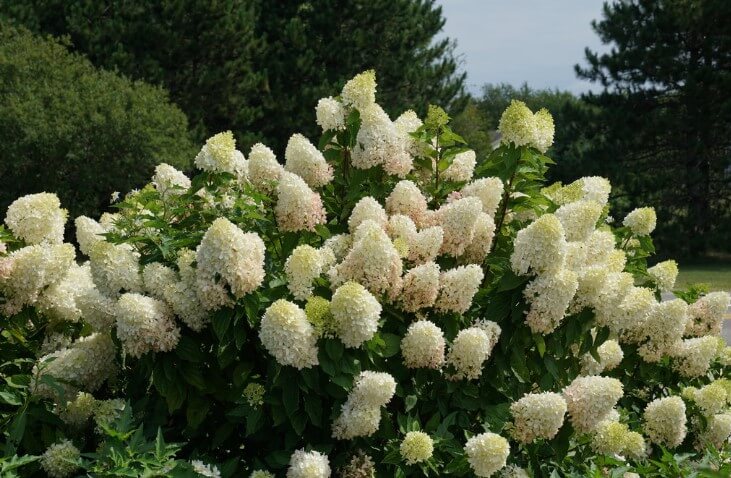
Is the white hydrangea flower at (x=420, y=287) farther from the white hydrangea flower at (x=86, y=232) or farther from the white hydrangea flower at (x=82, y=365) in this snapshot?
the white hydrangea flower at (x=86, y=232)

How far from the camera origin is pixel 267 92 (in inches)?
1057

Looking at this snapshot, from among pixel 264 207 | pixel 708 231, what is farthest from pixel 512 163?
pixel 708 231

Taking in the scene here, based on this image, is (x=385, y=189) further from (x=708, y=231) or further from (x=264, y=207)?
(x=708, y=231)

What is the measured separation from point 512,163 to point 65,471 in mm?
2170

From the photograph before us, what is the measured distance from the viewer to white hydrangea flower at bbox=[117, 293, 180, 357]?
2953 millimetres

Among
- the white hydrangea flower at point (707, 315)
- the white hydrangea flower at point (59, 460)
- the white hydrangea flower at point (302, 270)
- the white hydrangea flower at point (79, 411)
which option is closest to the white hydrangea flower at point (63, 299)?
the white hydrangea flower at point (79, 411)

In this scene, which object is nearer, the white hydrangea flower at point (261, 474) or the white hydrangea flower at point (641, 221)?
the white hydrangea flower at point (261, 474)

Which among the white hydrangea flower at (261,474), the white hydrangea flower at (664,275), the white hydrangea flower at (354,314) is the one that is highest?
the white hydrangea flower at (664,275)

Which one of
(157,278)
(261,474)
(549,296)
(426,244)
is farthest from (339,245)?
(261,474)

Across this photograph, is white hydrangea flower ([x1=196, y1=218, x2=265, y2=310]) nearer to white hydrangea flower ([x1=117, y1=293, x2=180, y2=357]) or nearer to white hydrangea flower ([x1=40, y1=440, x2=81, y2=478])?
white hydrangea flower ([x1=117, y1=293, x2=180, y2=357])

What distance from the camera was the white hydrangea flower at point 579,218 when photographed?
3.60 meters

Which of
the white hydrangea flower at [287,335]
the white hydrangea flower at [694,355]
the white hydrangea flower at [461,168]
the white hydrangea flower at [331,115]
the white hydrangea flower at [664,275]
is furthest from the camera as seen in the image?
the white hydrangea flower at [664,275]

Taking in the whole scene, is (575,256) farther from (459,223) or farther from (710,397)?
(710,397)

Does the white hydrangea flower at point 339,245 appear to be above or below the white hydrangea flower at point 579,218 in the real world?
below
